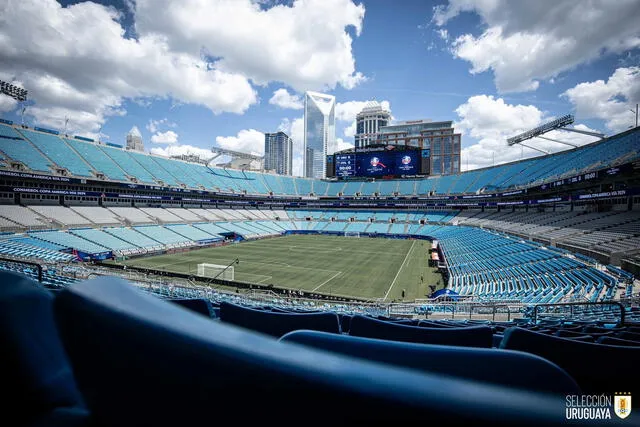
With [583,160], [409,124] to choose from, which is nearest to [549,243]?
[583,160]

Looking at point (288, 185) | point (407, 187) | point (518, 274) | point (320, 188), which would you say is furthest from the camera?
point (320, 188)

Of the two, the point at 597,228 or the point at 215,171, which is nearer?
the point at 597,228

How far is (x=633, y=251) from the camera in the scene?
60.1ft

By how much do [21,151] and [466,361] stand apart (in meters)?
54.9

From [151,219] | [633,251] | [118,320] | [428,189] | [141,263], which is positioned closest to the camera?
[118,320]

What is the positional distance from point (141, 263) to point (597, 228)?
4440 cm

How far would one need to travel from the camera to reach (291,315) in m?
3.20

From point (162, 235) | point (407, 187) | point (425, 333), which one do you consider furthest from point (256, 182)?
point (425, 333)

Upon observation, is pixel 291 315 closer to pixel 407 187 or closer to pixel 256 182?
pixel 407 187

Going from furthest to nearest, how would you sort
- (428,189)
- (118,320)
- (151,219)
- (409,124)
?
(409,124) < (428,189) < (151,219) < (118,320)

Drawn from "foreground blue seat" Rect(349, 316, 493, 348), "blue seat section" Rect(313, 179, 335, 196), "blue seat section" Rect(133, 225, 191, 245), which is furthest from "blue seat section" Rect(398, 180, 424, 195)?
"foreground blue seat" Rect(349, 316, 493, 348)

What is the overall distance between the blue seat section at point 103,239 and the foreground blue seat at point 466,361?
38.6 meters

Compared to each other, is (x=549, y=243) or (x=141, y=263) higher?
(x=549, y=243)

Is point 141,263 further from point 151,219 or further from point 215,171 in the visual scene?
point 215,171
